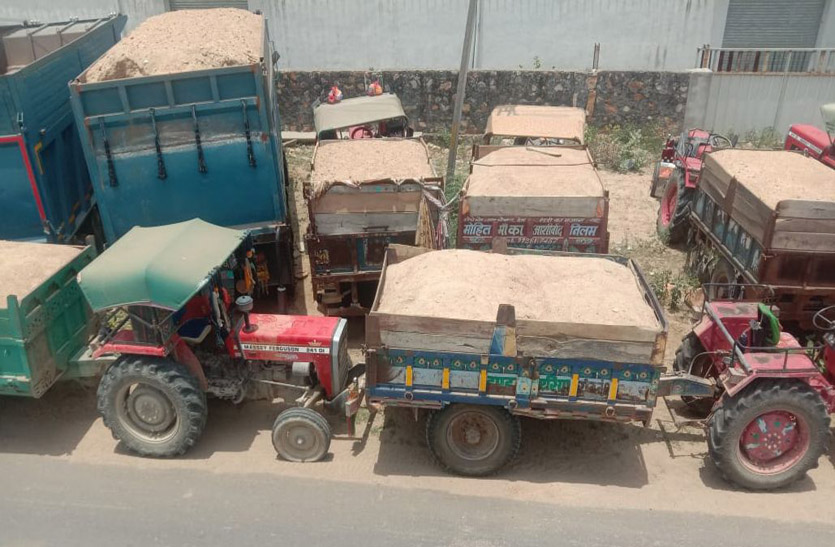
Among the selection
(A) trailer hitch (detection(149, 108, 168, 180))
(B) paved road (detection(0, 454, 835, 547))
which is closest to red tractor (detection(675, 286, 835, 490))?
(B) paved road (detection(0, 454, 835, 547))

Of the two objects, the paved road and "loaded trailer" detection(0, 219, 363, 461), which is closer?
the paved road

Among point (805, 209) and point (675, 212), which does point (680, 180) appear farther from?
Answer: point (805, 209)

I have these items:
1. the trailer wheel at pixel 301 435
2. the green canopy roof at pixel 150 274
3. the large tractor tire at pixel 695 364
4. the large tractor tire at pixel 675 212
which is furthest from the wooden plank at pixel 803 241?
the green canopy roof at pixel 150 274

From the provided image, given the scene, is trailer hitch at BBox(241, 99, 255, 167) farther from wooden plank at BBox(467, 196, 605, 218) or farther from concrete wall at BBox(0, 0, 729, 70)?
concrete wall at BBox(0, 0, 729, 70)

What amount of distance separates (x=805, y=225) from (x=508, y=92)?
391 inches

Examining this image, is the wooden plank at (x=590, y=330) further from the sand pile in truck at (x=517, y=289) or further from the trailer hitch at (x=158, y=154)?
the trailer hitch at (x=158, y=154)

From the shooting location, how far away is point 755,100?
1535cm

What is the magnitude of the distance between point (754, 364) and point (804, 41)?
15636 mm

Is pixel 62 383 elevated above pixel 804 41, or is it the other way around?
pixel 804 41

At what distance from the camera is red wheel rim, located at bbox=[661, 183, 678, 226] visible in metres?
11.2

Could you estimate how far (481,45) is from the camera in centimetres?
1808

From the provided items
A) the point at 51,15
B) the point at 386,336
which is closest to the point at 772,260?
the point at 386,336

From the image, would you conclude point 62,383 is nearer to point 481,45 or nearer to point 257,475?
point 257,475

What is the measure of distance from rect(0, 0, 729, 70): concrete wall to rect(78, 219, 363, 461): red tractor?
1275 centimetres
